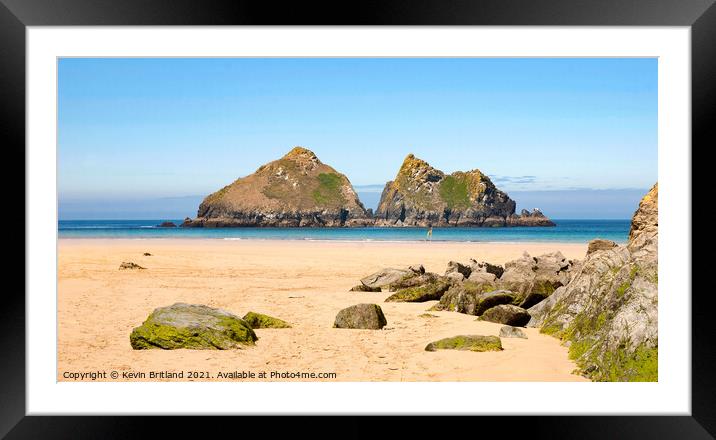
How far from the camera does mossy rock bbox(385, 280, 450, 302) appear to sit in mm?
11867

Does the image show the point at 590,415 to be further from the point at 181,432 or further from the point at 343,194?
the point at 343,194

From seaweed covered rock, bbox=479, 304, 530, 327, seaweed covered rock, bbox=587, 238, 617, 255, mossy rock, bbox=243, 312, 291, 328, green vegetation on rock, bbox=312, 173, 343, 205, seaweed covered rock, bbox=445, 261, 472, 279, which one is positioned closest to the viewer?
mossy rock, bbox=243, 312, 291, 328

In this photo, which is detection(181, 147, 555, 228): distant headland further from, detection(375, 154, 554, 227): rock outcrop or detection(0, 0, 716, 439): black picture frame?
detection(0, 0, 716, 439): black picture frame

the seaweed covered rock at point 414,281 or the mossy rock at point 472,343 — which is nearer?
the mossy rock at point 472,343

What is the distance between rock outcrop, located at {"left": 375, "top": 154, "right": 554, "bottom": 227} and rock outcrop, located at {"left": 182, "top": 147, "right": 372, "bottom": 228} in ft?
15.8

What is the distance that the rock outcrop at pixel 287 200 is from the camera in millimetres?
77062

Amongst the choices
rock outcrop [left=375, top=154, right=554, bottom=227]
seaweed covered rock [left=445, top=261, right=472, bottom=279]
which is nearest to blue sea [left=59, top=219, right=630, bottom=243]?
rock outcrop [left=375, top=154, right=554, bottom=227]

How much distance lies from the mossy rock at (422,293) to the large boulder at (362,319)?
2.57m

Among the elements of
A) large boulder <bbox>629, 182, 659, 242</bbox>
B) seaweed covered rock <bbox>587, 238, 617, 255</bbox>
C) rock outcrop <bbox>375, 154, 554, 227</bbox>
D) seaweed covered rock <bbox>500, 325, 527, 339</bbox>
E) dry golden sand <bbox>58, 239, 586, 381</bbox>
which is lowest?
dry golden sand <bbox>58, 239, 586, 381</bbox>

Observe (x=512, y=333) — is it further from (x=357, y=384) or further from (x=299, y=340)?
(x=357, y=384)

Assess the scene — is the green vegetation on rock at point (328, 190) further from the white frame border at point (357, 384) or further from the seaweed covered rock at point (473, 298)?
the white frame border at point (357, 384)
